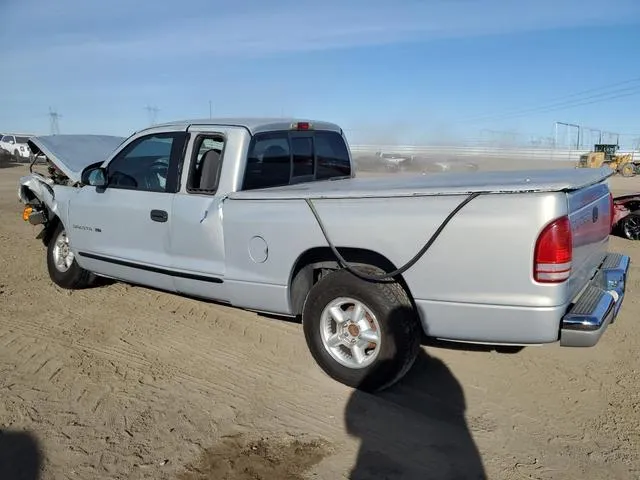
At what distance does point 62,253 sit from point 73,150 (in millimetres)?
1304

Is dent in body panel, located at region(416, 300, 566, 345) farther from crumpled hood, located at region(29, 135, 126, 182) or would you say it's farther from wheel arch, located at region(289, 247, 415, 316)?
crumpled hood, located at region(29, 135, 126, 182)

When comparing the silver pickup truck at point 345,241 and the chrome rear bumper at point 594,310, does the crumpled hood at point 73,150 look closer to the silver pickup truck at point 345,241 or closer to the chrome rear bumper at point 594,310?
the silver pickup truck at point 345,241

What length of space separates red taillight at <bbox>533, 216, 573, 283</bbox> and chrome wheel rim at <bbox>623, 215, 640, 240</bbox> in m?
8.39

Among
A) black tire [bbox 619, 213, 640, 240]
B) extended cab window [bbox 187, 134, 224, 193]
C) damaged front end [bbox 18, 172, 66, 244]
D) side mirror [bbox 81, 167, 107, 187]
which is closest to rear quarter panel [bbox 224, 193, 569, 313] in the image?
extended cab window [bbox 187, 134, 224, 193]

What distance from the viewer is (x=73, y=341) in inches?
198

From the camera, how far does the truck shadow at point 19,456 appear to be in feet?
10.1

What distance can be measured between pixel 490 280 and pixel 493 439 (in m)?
0.98

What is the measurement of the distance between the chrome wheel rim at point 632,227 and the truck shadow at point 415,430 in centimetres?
780

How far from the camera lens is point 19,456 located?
3252mm

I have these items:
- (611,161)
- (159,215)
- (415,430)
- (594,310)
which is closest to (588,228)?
(594,310)

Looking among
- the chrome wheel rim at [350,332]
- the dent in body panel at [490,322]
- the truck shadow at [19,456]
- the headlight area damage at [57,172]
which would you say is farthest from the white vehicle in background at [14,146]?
the dent in body panel at [490,322]

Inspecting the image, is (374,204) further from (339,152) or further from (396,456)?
(339,152)

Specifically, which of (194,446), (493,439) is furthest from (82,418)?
(493,439)

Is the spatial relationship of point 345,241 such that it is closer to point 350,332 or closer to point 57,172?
point 350,332
